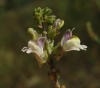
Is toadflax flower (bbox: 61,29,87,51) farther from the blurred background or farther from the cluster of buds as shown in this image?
the blurred background

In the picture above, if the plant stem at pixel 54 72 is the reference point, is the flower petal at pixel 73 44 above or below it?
above

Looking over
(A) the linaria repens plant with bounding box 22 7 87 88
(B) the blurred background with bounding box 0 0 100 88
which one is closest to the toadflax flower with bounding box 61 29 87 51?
(A) the linaria repens plant with bounding box 22 7 87 88

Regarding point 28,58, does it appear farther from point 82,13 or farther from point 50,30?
point 50,30

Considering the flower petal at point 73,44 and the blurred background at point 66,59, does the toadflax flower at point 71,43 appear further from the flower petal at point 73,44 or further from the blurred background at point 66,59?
Answer: the blurred background at point 66,59

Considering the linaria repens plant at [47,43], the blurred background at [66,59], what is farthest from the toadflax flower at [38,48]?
the blurred background at [66,59]

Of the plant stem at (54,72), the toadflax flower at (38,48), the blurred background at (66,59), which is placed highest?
the blurred background at (66,59)

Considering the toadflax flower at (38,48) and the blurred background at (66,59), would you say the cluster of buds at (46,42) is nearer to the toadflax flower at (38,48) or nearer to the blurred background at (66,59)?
the toadflax flower at (38,48)

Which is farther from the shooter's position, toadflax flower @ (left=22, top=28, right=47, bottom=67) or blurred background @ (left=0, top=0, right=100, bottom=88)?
blurred background @ (left=0, top=0, right=100, bottom=88)

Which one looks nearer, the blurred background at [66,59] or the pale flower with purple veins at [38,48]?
the pale flower with purple veins at [38,48]
